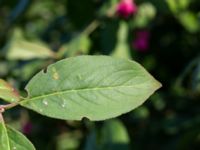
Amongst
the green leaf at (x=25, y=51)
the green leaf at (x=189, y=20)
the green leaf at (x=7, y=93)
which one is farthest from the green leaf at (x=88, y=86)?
the green leaf at (x=189, y=20)

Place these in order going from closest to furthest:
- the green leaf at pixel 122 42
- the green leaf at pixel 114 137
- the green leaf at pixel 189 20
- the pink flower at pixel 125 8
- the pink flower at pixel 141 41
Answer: the green leaf at pixel 114 137, the pink flower at pixel 125 8, the green leaf at pixel 122 42, the pink flower at pixel 141 41, the green leaf at pixel 189 20

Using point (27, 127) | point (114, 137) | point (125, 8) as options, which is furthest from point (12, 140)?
point (27, 127)

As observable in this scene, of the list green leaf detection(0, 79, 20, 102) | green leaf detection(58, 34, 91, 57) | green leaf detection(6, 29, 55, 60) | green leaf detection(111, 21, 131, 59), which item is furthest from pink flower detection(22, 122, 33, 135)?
green leaf detection(0, 79, 20, 102)

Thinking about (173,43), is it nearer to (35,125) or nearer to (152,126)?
(152,126)

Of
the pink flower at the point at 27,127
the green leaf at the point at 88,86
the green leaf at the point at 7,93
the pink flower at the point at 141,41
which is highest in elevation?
the green leaf at the point at 88,86

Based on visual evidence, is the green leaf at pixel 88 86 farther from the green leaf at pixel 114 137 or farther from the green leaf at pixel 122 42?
the green leaf at pixel 122 42

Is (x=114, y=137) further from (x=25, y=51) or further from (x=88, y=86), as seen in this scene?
(x=88, y=86)

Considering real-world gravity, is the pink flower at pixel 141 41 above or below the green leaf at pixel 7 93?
below
